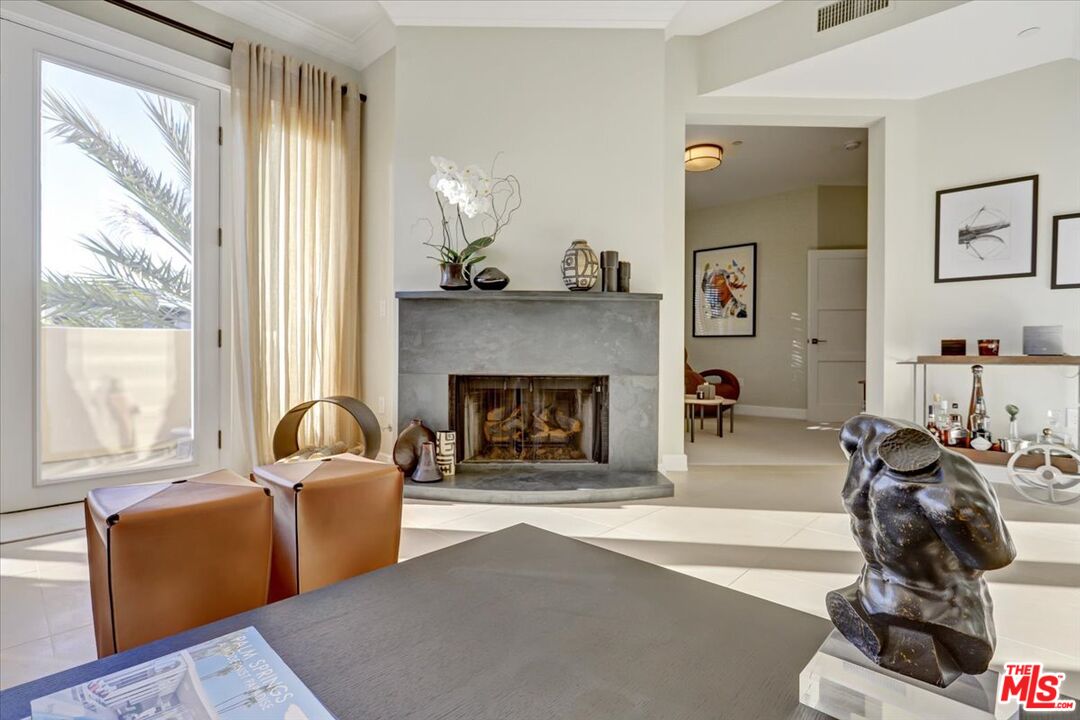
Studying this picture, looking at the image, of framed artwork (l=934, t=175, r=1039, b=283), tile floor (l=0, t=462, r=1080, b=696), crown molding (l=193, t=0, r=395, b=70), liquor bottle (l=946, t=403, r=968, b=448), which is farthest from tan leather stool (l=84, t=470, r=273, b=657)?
framed artwork (l=934, t=175, r=1039, b=283)

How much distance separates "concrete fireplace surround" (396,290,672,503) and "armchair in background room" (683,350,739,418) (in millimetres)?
2514

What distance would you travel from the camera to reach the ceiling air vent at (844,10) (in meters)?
3.19

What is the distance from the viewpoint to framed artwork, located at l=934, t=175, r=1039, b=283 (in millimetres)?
3549

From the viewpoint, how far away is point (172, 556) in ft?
4.12

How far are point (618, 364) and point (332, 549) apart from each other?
2255mm

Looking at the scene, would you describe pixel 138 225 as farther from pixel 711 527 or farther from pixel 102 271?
pixel 711 527

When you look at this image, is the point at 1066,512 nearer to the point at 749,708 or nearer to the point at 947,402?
the point at 947,402

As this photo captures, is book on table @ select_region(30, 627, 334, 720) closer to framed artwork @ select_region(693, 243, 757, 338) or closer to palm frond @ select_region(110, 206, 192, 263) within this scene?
palm frond @ select_region(110, 206, 192, 263)

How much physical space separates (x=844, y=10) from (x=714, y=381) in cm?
448

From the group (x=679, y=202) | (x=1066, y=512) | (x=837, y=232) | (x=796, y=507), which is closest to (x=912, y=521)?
(x=796, y=507)

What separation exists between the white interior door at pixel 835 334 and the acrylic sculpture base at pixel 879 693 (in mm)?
6659

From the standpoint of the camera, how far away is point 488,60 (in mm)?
3547

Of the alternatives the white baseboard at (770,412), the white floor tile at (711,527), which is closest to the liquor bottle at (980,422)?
the white floor tile at (711,527)

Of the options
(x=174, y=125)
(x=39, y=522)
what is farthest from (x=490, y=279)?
(x=39, y=522)
